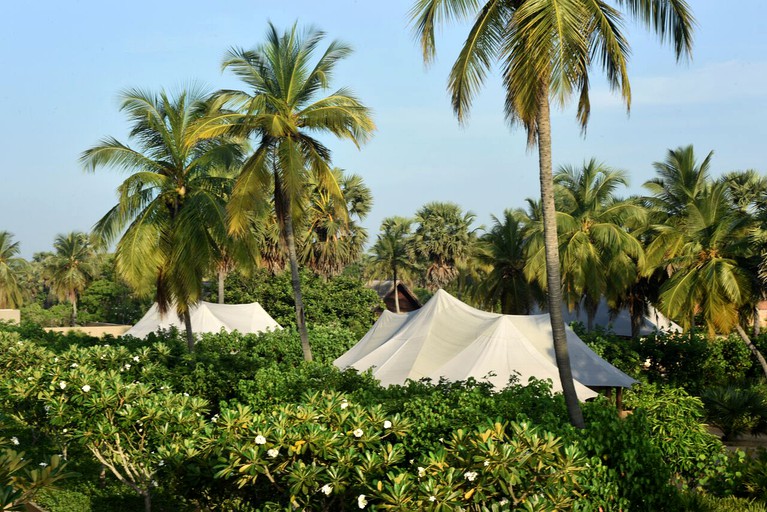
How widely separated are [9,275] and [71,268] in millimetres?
5524

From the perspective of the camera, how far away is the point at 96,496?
13164 millimetres

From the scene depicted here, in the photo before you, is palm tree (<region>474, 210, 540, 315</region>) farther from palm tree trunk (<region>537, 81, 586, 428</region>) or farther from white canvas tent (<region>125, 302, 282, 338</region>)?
palm tree trunk (<region>537, 81, 586, 428</region>)

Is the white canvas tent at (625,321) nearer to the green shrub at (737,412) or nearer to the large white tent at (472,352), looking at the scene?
the green shrub at (737,412)

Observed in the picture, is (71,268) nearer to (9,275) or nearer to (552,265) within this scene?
(9,275)

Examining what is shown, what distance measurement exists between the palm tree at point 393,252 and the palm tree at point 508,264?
18.3 m

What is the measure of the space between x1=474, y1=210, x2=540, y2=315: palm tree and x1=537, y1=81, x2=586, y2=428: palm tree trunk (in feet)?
77.3

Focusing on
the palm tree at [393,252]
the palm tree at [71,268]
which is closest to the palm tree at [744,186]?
the palm tree at [393,252]

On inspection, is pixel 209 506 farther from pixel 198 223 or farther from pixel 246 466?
pixel 198 223

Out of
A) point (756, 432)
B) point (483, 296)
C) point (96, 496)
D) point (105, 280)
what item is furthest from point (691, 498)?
point (105, 280)

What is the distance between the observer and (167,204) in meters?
20.1

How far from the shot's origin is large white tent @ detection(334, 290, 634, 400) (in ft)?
58.7

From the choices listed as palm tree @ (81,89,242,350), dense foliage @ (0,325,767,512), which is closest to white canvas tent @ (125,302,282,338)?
palm tree @ (81,89,242,350)

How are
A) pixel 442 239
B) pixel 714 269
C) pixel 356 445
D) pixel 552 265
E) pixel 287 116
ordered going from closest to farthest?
1. pixel 356 445
2. pixel 552 265
3. pixel 287 116
4. pixel 714 269
5. pixel 442 239

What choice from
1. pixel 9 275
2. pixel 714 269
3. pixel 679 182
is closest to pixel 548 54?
pixel 714 269
